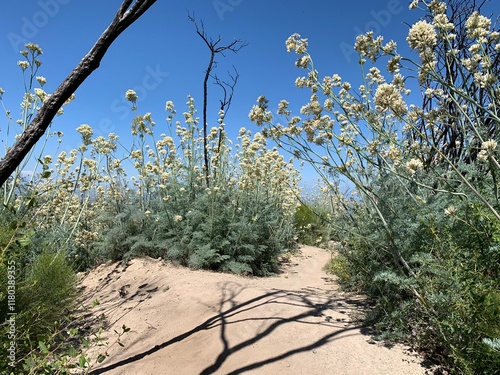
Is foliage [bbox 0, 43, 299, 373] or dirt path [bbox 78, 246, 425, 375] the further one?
foliage [bbox 0, 43, 299, 373]

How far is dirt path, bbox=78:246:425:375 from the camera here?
2466 millimetres

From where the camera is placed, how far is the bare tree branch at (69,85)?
4.32 ft

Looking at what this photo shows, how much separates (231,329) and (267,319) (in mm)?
343

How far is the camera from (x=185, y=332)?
10.2 ft

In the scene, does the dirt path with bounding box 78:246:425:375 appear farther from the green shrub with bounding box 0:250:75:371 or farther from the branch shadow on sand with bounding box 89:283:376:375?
the green shrub with bounding box 0:250:75:371

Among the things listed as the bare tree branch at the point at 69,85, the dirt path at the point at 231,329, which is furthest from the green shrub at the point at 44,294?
the bare tree branch at the point at 69,85

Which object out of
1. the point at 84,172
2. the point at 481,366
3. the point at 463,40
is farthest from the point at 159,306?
the point at 463,40

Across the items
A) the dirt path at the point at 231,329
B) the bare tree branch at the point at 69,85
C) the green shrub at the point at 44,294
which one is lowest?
the dirt path at the point at 231,329

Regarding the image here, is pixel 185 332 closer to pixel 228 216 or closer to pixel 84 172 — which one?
pixel 228 216

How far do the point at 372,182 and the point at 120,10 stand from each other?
316cm

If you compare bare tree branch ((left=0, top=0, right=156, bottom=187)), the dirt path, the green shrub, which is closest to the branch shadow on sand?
the dirt path

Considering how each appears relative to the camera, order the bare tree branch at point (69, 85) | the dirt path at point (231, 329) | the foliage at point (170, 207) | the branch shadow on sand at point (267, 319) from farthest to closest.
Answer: the foliage at point (170, 207)
the branch shadow on sand at point (267, 319)
the dirt path at point (231, 329)
the bare tree branch at point (69, 85)

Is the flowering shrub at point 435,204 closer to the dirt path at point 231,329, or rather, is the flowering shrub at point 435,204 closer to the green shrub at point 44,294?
the dirt path at point 231,329

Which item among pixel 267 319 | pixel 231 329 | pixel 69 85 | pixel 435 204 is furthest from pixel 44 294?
pixel 435 204
